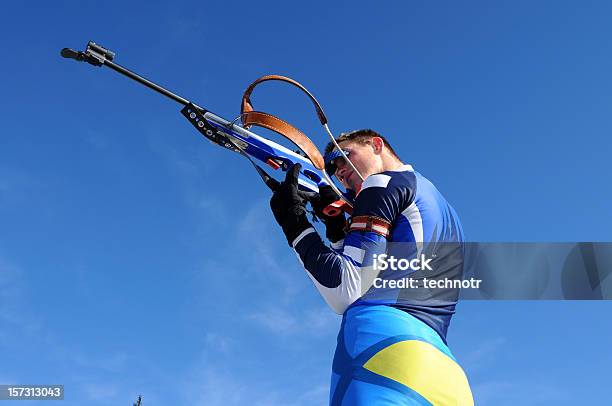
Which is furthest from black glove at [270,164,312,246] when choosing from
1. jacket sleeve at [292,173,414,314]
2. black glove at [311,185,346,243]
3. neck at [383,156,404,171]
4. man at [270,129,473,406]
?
black glove at [311,185,346,243]

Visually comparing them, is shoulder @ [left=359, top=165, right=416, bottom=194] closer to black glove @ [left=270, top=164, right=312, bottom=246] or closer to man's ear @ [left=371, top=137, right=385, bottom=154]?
black glove @ [left=270, top=164, right=312, bottom=246]

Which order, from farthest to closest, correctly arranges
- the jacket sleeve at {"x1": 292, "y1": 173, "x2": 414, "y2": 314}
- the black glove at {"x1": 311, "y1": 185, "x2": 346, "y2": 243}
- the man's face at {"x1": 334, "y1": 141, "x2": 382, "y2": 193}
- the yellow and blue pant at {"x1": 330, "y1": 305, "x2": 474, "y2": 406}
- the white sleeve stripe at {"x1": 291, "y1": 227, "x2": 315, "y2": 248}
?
1. the black glove at {"x1": 311, "y1": 185, "x2": 346, "y2": 243}
2. the man's face at {"x1": 334, "y1": 141, "x2": 382, "y2": 193}
3. the white sleeve stripe at {"x1": 291, "y1": 227, "x2": 315, "y2": 248}
4. the jacket sleeve at {"x1": 292, "y1": 173, "x2": 414, "y2": 314}
5. the yellow and blue pant at {"x1": 330, "y1": 305, "x2": 474, "y2": 406}

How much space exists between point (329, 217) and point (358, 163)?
71cm

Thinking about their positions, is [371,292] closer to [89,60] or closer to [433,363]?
[433,363]

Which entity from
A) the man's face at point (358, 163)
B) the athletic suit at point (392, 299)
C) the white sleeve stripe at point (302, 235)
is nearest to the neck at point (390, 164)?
the man's face at point (358, 163)

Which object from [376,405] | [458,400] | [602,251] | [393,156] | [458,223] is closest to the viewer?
[376,405]

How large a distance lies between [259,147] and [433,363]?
9.10 feet

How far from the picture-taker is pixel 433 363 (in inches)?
123

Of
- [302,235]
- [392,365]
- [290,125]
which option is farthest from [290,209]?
[392,365]

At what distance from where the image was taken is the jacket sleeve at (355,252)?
3.39 m

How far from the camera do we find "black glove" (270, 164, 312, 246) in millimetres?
3809

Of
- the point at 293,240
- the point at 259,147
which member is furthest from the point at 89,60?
the point at 293,240

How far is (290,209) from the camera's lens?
3.93 meters

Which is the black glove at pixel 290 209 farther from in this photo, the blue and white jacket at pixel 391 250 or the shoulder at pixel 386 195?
the shoulder at pixel 386 195
